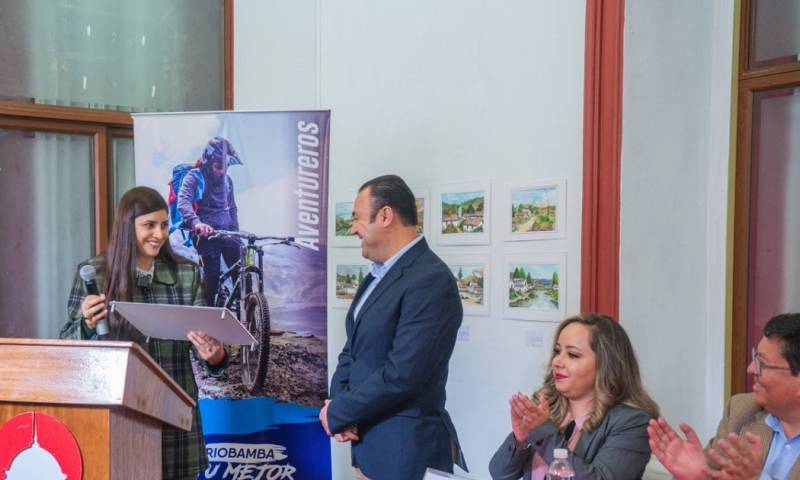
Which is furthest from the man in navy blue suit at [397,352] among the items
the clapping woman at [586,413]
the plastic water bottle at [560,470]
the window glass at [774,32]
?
the window glass at [774,32]

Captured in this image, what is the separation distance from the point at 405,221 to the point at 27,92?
2640 mm

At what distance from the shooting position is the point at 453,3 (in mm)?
3797

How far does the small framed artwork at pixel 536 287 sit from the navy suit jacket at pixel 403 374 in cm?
76

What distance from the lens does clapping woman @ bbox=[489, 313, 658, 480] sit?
6.89ft

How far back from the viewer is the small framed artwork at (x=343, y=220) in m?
4.30

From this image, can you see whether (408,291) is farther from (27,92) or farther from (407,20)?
(27,92)

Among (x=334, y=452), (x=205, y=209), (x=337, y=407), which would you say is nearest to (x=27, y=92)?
(x=205, y=209)

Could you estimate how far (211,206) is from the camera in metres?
3.61

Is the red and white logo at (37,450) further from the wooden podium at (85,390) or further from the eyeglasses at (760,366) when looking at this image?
the eyeglasses at (760,366)

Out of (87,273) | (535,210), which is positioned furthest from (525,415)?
(87,273)

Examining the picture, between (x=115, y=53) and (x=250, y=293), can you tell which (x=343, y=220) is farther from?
(x=115, y=53)

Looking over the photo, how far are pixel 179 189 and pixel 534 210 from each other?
152 cm

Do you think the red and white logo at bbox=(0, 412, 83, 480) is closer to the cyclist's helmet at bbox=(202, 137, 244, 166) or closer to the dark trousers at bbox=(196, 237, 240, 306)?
the dark trousers at bbox=(196, 237, 240, 306)

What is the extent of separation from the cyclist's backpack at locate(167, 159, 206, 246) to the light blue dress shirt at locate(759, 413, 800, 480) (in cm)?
244
